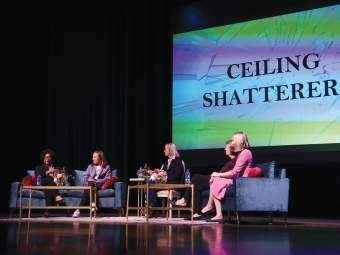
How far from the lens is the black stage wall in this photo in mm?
8695

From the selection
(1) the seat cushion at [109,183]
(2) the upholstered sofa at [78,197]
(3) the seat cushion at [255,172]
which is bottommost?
(2) the upholstered sofa at [78,197]

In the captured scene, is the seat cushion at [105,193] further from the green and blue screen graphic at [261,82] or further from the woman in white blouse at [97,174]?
the green and blue screen graphic at [261,82]

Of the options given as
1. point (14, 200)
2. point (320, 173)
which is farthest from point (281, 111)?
point (14, 200)

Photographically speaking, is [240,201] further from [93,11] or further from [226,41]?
[93,11]

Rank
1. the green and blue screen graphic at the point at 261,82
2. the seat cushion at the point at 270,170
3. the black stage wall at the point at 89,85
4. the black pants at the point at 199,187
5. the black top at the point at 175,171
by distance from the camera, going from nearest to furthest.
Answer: the seat cushion at the point at 270,170 → the black pants at the point at 199,187 → the black top at the point at 175,171 → the green and blue screen graphic at the point at 261,82 → the black stage wall at the point at 89,85

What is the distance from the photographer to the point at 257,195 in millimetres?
5707

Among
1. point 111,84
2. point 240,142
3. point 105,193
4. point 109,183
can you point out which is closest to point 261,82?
point 240,142

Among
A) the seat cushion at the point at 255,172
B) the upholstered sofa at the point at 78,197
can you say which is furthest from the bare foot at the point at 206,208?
the upholstered sofa at the point at 78,197

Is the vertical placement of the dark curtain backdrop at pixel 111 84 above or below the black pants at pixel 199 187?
above

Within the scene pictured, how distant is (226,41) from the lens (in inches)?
305

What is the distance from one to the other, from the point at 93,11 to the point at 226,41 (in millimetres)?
2537

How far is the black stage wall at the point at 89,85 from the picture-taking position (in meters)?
8.70

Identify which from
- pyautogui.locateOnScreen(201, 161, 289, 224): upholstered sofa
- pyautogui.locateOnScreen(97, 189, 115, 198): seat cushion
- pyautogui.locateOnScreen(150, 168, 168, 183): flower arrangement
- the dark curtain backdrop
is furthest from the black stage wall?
pyautogui.locateOnScreen(201, 161, 289, 224): upholstered sofa

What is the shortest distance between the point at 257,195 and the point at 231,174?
36cm
